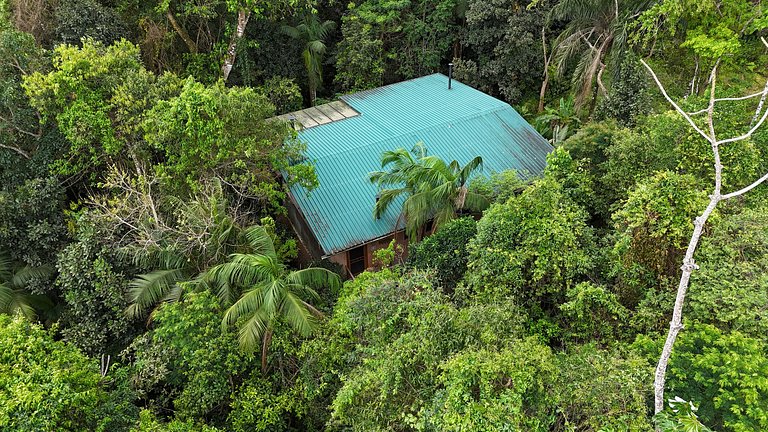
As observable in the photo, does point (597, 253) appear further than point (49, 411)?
Yes

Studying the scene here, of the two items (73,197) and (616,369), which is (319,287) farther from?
(73,197)

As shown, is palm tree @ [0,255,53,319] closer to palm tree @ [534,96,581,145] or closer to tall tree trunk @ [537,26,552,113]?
palm tree @ [534,96,581,145]

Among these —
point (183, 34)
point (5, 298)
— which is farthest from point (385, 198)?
point (183, 34)

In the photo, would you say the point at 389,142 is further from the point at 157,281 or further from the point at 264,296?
the point at 157,281

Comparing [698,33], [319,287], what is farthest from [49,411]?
[698,33]

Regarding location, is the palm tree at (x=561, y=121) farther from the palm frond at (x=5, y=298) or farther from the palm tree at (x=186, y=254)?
the palm frond at (x=5, y=298)

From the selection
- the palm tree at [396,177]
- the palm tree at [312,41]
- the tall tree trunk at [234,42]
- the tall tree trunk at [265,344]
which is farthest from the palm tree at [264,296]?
the palm tree at [312,41]
